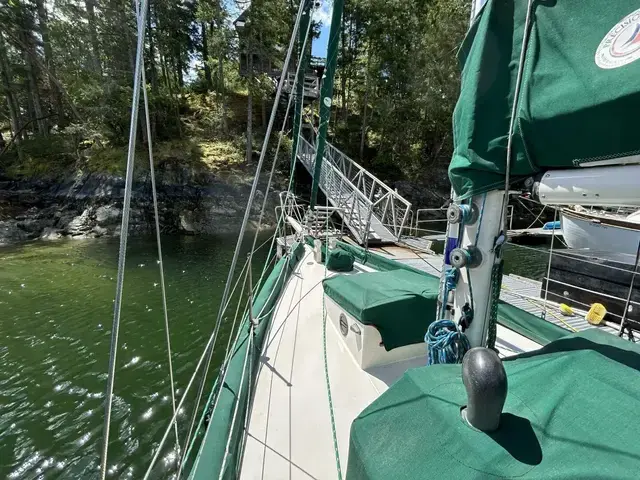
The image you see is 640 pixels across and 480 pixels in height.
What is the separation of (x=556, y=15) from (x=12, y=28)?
77.2ft

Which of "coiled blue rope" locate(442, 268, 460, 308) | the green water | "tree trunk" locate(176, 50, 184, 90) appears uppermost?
"tree trunk" locate(176, 50, 184, 90)

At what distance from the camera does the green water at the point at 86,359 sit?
11.0 ft

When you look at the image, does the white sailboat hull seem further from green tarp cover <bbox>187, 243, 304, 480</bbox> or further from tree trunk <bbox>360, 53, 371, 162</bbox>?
tree trunk <bbox>360, 53, 371, 162</bbox>

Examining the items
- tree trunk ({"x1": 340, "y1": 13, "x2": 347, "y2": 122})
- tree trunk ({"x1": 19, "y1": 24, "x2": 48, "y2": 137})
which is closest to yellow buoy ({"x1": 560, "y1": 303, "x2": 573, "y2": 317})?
tree trunk ({"x1": 340, "y1": 13, "x2": 347, "y2": 122})

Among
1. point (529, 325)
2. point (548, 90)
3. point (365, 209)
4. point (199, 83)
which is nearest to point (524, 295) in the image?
point (529, 325)

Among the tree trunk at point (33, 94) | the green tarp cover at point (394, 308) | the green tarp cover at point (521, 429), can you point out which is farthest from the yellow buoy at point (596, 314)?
the tree trunk at point (33, 94)

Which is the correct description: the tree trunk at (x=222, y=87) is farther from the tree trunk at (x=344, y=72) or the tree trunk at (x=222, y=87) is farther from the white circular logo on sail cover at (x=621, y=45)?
the white circular logo on sail cover at (x=621, y=45)

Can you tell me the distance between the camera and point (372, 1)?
58.3 feet

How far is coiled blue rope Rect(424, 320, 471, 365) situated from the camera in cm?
169

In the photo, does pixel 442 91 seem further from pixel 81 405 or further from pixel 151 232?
pixel 81 405

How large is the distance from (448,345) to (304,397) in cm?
102

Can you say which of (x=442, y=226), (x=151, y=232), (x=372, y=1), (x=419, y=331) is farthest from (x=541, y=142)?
(x=372, y=1)

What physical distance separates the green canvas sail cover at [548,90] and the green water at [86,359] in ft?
12.3

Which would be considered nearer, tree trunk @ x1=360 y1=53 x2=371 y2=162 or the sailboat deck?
the sailboat deck
